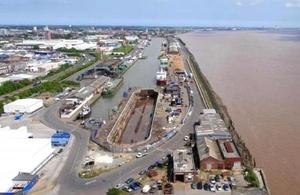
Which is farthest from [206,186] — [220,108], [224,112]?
[220,108]

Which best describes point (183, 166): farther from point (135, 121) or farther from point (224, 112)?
point (135, 121)

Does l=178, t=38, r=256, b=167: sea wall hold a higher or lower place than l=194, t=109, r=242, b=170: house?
lower

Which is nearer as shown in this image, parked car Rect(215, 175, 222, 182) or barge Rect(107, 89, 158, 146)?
parked car Rect(215, 175, 222, 182)

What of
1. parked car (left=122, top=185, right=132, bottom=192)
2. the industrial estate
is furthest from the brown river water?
parked car (left=122, top=185, right=132, bottom=192)

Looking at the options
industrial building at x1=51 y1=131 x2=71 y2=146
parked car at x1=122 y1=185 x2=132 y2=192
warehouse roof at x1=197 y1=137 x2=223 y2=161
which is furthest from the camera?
industrial building at x1=51 y1=131 x2=71 y2=146

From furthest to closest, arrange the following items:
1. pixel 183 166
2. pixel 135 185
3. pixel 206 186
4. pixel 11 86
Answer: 1. pixel 11 86
2. pixel 183 166
3. pixel 135 185
4. pixel 206 186

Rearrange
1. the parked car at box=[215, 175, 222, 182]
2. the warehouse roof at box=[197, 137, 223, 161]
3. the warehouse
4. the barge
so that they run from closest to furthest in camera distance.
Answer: the parked car at box=[215, 175, 222, 182], the warehouse roof at box=[197, 137, 223, 161], the barge, the warehouse

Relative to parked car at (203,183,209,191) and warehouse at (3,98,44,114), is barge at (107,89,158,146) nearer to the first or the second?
parked car at (203,183,209,191)
